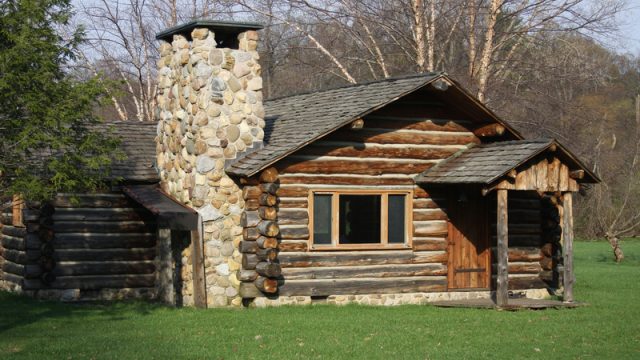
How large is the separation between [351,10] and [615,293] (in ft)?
41.0

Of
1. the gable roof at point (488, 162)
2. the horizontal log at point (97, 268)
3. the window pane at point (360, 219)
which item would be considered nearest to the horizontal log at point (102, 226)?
the horizontal log at point (97, 268)

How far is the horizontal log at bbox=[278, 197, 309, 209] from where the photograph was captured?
19.1 metres

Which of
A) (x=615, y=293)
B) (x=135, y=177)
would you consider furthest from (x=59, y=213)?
(x=615, y=293)

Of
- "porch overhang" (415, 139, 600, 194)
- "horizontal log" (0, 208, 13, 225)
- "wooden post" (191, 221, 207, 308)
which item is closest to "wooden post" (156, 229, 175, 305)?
"wooden post" (191, 221, 207, 308)

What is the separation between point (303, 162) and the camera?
19.3 meters

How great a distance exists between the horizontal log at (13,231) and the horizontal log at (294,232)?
542 centimetres

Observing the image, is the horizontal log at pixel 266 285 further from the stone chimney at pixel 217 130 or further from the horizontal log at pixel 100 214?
the horizontal log at pixel 100 214

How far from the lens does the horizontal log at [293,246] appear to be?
62.7ft

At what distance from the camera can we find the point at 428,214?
20469mm

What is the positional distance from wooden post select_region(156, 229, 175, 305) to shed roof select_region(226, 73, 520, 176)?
2.13 metres

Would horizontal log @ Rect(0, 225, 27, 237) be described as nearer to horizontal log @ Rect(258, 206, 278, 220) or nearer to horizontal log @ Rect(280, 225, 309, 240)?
horizontal log @ Rect(258, 206, 278, 220)

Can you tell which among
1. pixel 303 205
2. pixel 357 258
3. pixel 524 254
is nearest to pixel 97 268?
pixel 303 205

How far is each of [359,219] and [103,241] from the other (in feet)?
17.7

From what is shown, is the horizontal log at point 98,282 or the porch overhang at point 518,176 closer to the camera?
the porch overhang at point 518,176
